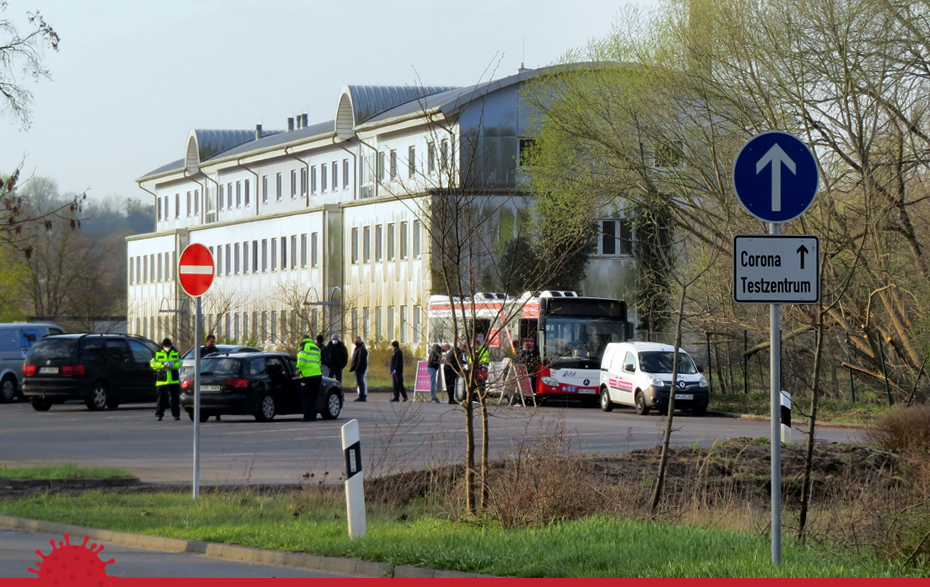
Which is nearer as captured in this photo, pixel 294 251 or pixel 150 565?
pixel 150 565

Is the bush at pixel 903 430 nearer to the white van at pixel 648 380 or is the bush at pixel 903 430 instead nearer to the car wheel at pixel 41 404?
the white van at pixel 648 380

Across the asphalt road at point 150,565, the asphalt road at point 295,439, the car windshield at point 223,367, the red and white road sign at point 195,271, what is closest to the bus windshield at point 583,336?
the asphalt road at point 295,439

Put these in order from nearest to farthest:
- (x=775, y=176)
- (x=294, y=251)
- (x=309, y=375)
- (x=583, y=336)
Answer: (x=775, y=176)
(x=309, y=375)
(x=583, y=336)
(x=294, y=251)

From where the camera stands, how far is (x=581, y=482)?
12305 millimetres

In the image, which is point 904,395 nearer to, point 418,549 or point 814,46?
point 814,46

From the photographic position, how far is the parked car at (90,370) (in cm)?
3142

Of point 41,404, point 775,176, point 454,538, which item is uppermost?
point 775,176

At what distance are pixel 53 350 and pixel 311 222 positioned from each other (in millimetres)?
43061

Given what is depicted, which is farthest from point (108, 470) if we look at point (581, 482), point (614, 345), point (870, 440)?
point (614, 345)

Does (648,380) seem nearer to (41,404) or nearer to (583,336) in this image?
(583,336)

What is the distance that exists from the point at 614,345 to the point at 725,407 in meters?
3.47

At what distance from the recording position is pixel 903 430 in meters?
18.9

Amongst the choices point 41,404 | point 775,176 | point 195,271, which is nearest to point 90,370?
point 41,404

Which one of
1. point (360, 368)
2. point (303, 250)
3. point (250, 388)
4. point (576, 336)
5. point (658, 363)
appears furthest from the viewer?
point (303, 250)
